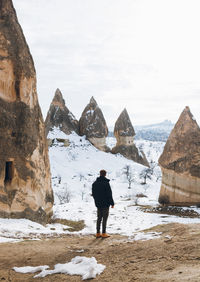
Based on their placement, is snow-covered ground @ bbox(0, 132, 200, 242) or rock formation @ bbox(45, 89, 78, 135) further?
rock formation @ bbox(45, 89, 78, 135)

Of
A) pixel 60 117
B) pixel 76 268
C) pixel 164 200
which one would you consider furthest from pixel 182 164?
pixel 60 117

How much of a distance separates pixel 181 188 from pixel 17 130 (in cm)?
797

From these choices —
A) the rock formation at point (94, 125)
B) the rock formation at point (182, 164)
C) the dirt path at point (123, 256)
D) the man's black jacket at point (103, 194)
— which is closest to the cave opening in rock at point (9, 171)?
the dirt path at point (123, 256)

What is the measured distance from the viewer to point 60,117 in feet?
111

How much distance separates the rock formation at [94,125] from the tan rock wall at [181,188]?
20.8 m

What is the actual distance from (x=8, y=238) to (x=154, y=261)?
10.6 ft

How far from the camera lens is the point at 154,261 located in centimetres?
339

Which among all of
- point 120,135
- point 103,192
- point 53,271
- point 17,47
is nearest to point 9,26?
point 17,47

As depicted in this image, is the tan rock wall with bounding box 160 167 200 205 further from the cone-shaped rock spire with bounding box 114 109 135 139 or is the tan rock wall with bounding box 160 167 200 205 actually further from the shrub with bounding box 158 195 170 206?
the cone-shaped rock spire with bounding box 114 109 135 139

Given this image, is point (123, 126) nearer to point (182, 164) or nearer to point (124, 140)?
point (124, 140)

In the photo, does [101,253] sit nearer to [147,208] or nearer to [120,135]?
[147,208]

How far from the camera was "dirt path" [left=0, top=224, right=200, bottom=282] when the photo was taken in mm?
2936

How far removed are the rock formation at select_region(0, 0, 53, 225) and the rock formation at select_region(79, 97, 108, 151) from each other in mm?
24927

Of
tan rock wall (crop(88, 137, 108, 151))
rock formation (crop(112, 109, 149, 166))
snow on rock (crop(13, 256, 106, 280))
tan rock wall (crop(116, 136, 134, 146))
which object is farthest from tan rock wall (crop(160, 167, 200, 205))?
tan rock wall (crop(116, 136, 134, 146))
